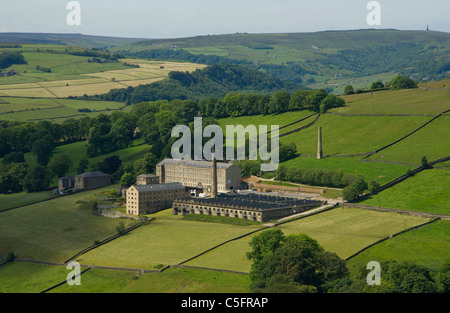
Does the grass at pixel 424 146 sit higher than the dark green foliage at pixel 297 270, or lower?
higher

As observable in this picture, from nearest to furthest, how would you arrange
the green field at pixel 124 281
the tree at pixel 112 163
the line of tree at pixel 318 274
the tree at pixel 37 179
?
the line of tree at pixel 318 274 → the green field at pixel 124 281 → the tree at pixel 37 179 → the tree at pixel 112 163

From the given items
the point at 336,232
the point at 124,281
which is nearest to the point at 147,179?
the point at 336,232

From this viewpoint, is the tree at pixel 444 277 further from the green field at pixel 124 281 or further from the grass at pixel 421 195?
the grass at pixel 421 195

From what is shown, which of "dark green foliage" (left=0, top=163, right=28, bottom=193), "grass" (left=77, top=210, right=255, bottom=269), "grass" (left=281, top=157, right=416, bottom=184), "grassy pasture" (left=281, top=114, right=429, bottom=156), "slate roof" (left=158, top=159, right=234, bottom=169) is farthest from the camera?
"grassy pasture" (left=281, top=114, right=429, bottom=156)

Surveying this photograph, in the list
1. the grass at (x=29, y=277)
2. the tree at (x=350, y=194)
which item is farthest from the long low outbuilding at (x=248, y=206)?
the grass at (x=29, y=277)

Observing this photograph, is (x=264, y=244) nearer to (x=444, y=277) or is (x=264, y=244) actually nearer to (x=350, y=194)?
(x=444, y=277)

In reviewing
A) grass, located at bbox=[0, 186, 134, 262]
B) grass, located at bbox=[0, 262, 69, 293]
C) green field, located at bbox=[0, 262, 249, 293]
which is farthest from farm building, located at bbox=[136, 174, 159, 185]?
green field, located at bbox=[0, 262, 249, 293]

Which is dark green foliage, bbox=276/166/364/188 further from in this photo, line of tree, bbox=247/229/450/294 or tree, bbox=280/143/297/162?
line of tree, bbox=247/229/450/294
